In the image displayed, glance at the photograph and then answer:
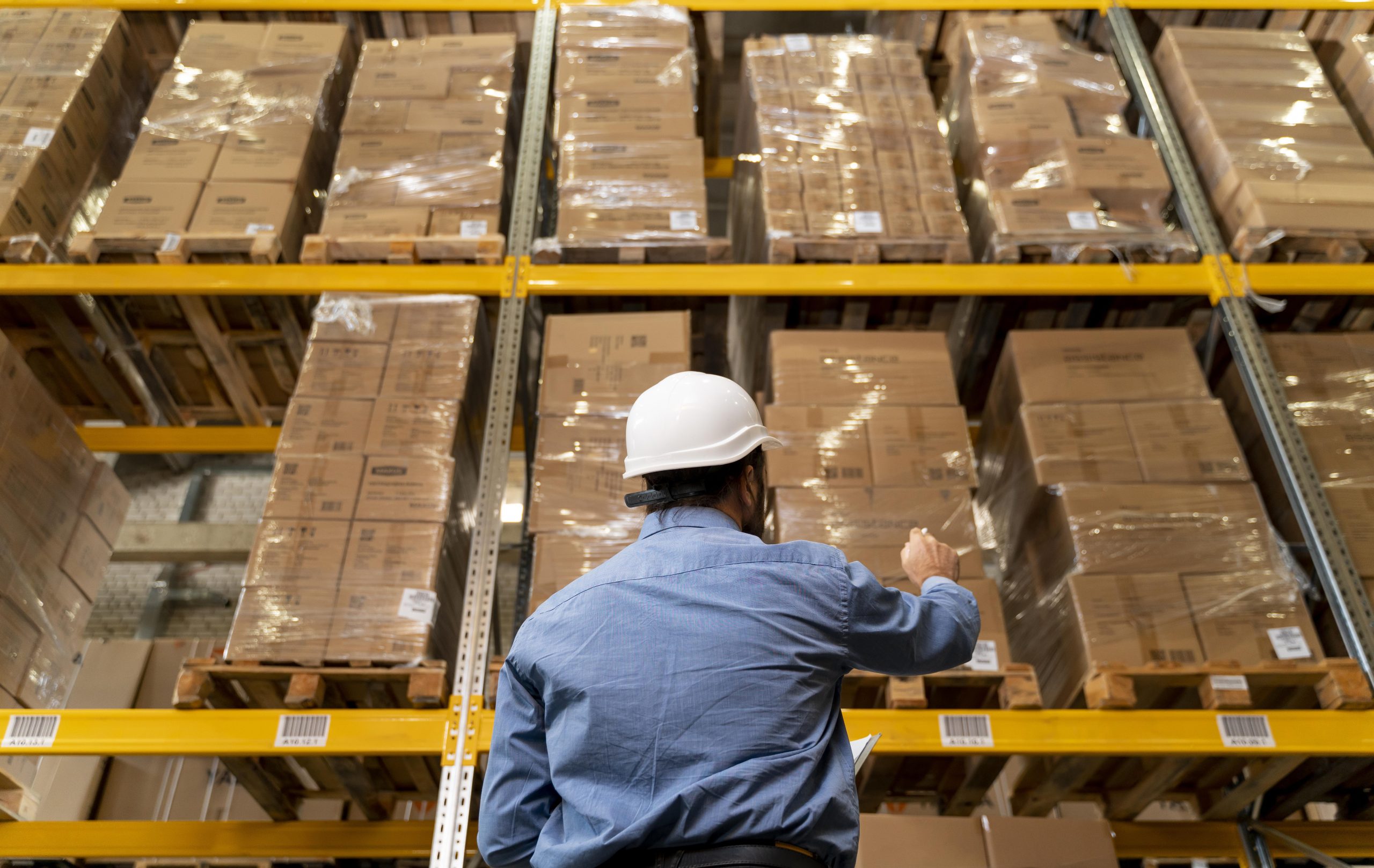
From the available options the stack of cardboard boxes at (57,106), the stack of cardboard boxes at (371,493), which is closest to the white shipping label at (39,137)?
the stack of cardboard boxes at (57,106)

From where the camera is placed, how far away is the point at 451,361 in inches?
141

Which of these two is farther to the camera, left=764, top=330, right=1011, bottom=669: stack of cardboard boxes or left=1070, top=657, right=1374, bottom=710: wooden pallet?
left=764, top=330, right=1011, bottom=669: stack of cardboard boxes

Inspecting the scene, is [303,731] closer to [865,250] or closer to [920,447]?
[920,447]

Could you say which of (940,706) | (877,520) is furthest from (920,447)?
(940,706)

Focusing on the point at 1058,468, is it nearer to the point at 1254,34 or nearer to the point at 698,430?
the point at 698,430

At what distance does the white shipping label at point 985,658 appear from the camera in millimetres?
3020

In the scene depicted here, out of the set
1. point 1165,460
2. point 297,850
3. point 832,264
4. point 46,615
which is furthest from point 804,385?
point 46,615

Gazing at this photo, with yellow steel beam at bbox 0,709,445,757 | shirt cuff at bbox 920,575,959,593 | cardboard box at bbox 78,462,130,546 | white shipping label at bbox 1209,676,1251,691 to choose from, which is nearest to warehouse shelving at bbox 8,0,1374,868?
yellow steel beam at bbox 0,709,445,757

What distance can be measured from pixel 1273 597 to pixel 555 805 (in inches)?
97.0

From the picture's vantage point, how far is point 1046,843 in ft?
9.62

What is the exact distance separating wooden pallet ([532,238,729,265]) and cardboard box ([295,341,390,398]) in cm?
73

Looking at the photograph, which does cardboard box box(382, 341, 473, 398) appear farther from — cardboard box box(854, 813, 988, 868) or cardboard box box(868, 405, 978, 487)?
cardboard box box(854, 813, 988, 868)

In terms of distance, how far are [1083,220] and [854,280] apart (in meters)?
0.95

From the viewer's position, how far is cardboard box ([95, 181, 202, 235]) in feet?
12.7
